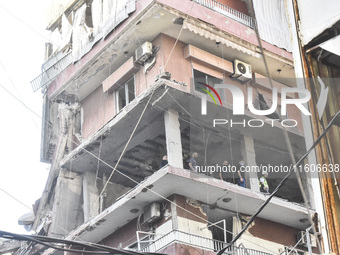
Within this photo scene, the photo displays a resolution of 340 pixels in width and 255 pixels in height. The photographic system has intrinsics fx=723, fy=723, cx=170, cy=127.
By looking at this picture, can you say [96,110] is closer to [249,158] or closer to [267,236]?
[249,158]

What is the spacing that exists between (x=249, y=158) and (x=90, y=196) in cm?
523

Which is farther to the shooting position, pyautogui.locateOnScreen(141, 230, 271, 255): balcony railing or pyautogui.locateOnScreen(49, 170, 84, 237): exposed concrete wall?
pyautogui.locateOnScreen(49, 170, 84, 237): exposed concrete wall

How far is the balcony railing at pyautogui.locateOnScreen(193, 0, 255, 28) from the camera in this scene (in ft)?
73.4

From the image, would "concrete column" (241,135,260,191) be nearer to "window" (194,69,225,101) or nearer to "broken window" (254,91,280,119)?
"broken window" (254,91,280,119)

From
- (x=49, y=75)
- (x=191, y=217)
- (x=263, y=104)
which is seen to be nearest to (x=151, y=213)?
(x=191, y=217)

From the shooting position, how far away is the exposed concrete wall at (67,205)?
75.0ft

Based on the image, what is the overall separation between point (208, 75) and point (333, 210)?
1287 centimetres

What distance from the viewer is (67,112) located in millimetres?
24609

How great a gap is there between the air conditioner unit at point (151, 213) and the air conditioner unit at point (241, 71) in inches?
201

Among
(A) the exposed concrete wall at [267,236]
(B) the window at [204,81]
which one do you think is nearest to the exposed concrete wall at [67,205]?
(B) the window at [204,81]

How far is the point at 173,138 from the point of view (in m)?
20.5

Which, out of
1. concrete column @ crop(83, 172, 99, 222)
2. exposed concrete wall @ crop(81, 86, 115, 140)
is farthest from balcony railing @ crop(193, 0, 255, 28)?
concrete column @ crop(83, 172, 99, 222)

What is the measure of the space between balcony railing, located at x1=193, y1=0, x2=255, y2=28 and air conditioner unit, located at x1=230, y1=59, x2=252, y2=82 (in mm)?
1256

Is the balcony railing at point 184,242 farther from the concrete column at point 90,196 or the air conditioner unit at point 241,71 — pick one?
the air conditioner unit at point 241,71
